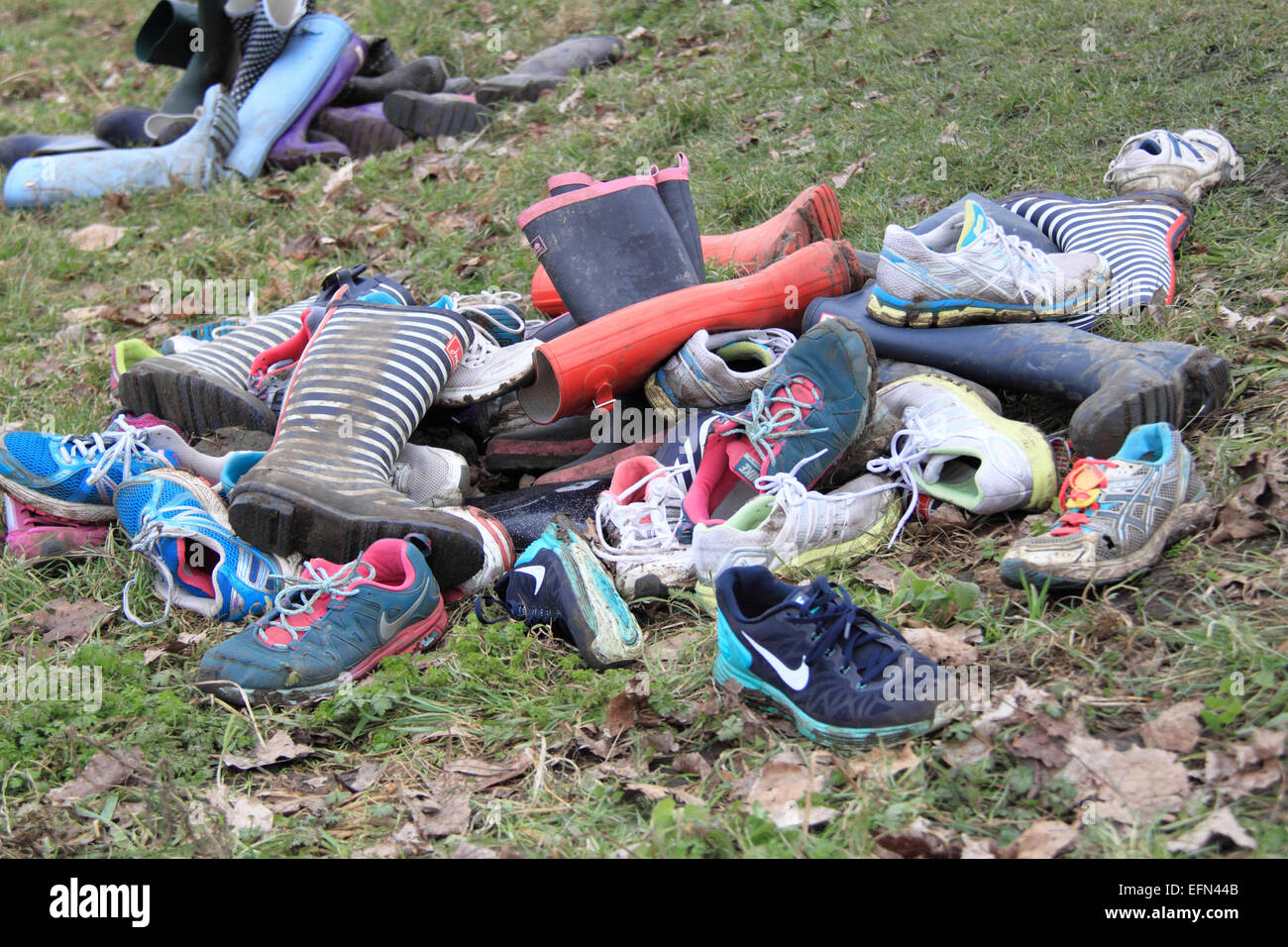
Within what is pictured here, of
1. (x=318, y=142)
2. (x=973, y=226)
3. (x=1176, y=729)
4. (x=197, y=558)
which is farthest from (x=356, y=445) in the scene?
(x=318, y=142)

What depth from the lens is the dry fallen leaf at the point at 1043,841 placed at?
1.80 metres

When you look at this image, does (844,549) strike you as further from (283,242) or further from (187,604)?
(283,242)

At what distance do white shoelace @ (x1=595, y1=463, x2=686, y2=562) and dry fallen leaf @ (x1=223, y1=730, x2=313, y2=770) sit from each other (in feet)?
3.08

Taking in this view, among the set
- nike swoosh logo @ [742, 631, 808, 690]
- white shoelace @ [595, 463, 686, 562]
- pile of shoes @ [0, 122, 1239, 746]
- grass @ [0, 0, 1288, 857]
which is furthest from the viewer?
white shoelace @ [595, 463, 686, 562]

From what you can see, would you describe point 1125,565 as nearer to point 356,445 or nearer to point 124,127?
point 356,445

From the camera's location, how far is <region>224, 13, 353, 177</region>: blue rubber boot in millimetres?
6461

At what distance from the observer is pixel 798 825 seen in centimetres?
197

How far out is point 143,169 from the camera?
642 cm

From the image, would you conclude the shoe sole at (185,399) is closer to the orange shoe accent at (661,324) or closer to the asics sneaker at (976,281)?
the orange shoe accent at (661,324)

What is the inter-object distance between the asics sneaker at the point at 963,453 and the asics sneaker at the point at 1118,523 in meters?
0.22

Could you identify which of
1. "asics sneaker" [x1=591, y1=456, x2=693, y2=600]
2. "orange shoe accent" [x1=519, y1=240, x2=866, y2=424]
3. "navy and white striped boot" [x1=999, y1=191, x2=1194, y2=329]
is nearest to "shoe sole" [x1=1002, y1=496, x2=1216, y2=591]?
"asics sneaker" [x1=591, y1=456, x2=693, y2=600]

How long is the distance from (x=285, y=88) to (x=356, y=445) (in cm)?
436

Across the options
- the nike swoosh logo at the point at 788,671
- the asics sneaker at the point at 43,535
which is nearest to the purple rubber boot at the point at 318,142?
the asics sneaker at the point at 43,535

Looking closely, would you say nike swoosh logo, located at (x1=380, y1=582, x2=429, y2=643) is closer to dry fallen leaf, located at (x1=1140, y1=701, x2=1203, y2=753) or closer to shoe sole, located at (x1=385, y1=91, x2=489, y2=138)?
dry fallen leaf, located at (x1=1140, y1=701, x2=1203, y2=753)
